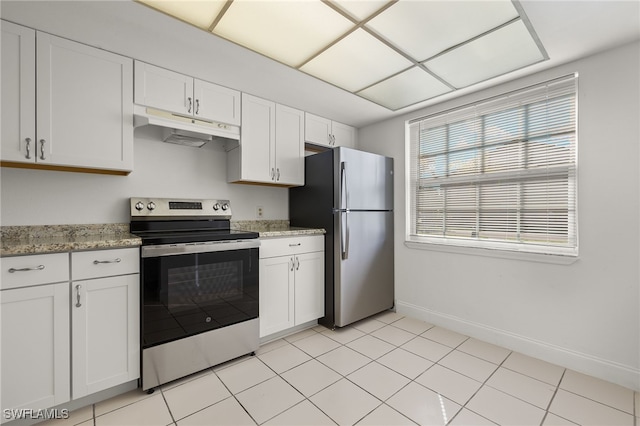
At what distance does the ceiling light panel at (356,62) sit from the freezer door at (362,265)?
1223mm

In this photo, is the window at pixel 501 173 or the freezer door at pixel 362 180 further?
the freezer door at pixel 362 180

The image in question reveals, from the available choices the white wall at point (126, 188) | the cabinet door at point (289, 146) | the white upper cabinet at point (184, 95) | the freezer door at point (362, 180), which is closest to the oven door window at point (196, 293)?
the white wall at point (126, 188)

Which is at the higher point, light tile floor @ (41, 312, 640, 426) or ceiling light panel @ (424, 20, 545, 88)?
ceiling light panel @ (424, 20, 545, 88)

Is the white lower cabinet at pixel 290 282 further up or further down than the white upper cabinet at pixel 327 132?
further down

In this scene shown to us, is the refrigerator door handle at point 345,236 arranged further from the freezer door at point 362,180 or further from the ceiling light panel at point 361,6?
the ceiling light panel at point 361,6

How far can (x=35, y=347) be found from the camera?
1.54 m

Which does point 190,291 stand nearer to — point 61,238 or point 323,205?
point 61,238

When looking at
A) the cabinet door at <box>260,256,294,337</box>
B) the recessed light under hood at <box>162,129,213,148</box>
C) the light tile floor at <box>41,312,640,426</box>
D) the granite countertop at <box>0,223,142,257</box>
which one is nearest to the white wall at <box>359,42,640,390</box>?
the light tile floor at <box>41,312,640,426</box>

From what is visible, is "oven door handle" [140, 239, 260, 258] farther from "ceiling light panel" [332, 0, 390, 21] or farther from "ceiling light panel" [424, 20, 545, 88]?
"ceiling light panel" [424, 20, 545, 88]

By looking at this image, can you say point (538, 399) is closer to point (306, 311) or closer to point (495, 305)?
point (495, 305)

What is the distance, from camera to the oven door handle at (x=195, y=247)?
1.86 meters

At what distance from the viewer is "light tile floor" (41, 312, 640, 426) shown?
165 centimetres

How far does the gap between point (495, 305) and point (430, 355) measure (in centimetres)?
79

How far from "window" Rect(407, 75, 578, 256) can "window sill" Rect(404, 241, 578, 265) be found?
5 cm
